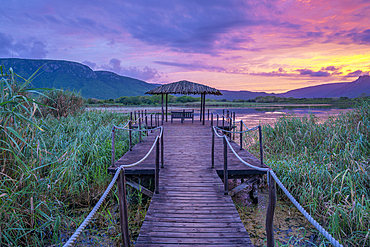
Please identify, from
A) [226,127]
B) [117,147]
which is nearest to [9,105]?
[117,147]

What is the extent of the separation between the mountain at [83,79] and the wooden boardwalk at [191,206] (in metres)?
126

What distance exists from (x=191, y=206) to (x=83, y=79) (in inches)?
6827

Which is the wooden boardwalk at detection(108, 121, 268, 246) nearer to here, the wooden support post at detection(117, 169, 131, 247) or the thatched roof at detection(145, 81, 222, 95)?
the wooden support post at detection(117, 169, 131, 247)

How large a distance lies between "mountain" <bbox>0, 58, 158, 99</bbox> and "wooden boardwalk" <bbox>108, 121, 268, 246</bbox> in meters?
126

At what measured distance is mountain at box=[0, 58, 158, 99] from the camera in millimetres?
131125

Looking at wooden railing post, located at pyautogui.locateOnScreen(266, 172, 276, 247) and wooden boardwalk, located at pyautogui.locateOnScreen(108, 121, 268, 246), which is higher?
wooden railing post, located at pyautogui.locateOnScreen(266, 172, 276, 247)

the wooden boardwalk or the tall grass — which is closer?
the wooden boardwalk

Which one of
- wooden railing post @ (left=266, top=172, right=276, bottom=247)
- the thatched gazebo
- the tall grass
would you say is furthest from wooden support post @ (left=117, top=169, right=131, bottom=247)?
the thatched gazebo

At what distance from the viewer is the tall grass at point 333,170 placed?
11.5 ft

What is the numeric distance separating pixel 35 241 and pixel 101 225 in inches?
50.9

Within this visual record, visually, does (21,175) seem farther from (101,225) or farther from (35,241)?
(101,225)

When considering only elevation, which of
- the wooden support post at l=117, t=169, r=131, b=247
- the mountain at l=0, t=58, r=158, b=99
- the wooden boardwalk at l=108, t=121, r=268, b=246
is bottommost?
the wooden boardwalk at l=108, t=121, r=268, b=246

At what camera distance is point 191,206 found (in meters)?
3.69

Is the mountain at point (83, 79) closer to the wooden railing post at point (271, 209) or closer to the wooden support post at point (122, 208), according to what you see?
the wooden support post at point (122, 208)
